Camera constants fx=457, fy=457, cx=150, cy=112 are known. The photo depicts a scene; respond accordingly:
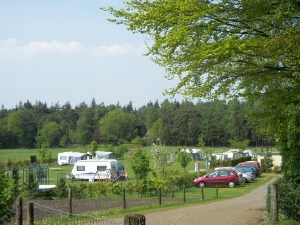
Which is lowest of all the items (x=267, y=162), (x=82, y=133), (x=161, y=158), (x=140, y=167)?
(x=267, y=162)

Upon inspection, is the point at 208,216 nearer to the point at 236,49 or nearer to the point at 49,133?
the point at 236,49

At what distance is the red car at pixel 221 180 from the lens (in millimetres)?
30875

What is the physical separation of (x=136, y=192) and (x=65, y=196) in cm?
368

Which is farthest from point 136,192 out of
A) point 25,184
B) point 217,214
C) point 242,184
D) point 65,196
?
point 242,184

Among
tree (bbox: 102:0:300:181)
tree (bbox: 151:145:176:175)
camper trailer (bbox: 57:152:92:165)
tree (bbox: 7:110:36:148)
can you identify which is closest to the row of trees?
tree (bbox: 102:0:300:181)

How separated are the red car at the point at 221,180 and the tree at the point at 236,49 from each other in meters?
19.3

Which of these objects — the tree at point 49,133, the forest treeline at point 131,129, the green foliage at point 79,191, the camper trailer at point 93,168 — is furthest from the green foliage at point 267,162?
the tree at point 49,133

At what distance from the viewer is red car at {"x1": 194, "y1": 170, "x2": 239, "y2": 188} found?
30.9m

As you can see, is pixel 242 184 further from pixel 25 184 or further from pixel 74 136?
pixel 74 136

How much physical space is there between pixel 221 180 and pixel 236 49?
74.0 feet

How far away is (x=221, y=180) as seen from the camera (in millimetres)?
30969

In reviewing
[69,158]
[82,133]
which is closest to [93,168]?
[69,158]

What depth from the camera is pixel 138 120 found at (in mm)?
128625

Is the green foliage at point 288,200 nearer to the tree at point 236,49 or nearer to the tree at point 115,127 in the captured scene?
the tree at point 236,49
